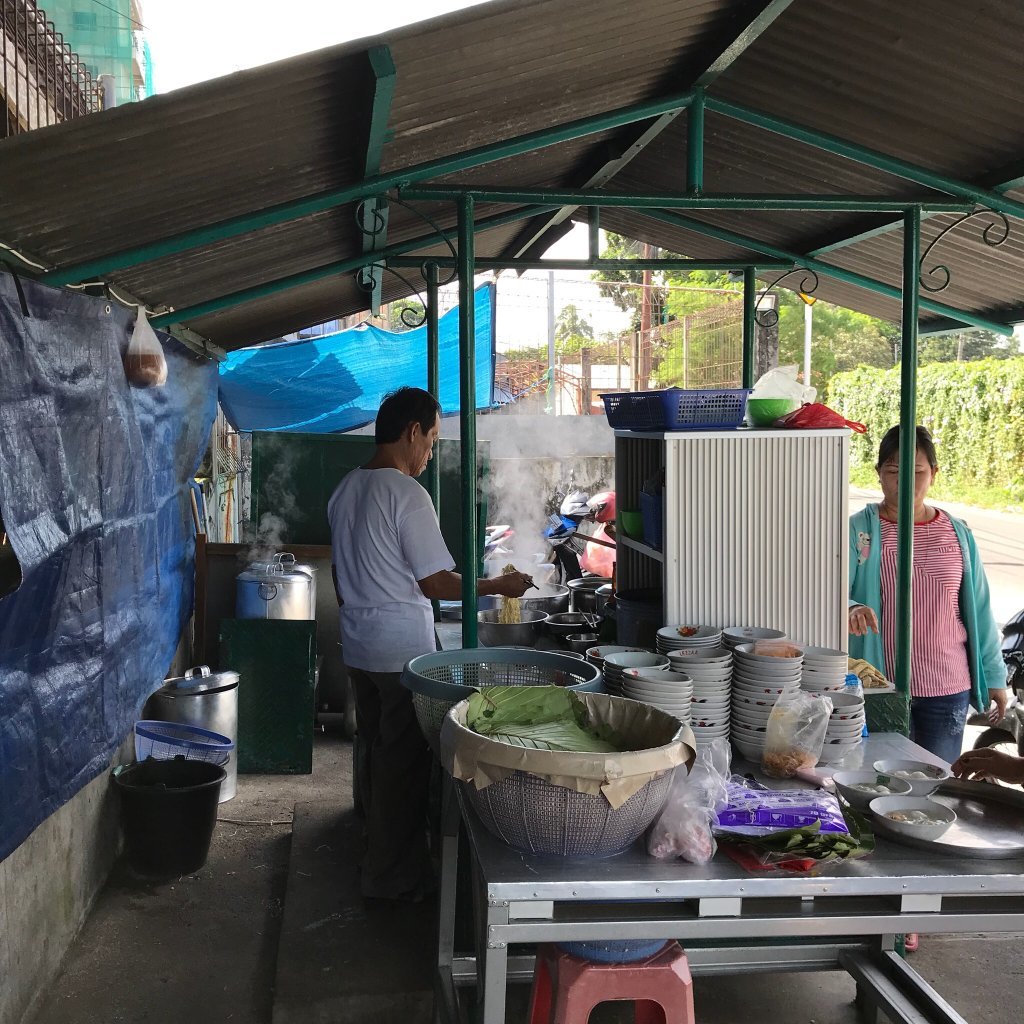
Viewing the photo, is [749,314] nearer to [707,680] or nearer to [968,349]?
[707,680]

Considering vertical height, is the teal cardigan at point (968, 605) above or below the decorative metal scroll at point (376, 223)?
below

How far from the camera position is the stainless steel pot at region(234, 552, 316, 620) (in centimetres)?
630

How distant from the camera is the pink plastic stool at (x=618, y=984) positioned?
228cm

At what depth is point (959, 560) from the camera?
4.15 meters

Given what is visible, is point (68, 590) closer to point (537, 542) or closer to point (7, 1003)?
point (7, 1003)

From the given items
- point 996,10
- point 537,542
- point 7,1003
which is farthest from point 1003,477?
point 7,1003

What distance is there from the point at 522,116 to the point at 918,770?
8.53ft

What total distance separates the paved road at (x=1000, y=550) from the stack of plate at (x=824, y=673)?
4.73m

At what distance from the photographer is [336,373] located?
1015 centimetres

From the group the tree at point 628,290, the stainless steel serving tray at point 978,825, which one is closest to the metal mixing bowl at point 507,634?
the stainless steel serving tray at point 978,825

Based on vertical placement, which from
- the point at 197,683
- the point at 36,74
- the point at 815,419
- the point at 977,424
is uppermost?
the point at 36,74

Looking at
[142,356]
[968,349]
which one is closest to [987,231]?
[142,356]

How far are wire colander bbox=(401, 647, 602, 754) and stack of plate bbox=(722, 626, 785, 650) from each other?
0.47m

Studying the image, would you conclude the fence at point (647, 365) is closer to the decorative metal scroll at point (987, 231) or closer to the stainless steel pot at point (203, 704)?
the stainless steel pot at point (203, 704)
